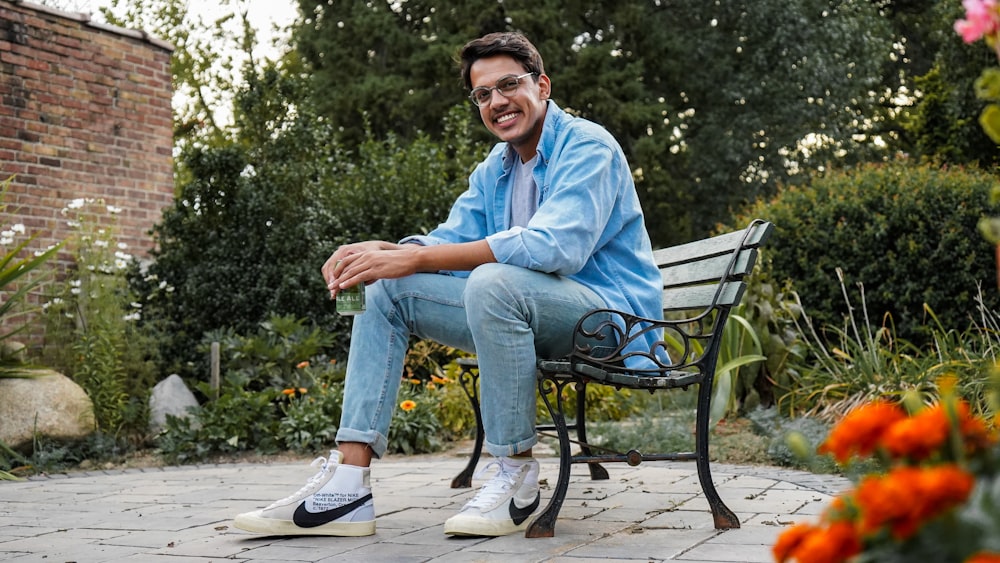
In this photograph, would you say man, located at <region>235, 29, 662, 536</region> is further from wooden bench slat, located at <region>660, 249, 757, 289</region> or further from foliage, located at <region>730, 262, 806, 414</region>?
foliage, located at <region>730, 262, 806, 414</region>

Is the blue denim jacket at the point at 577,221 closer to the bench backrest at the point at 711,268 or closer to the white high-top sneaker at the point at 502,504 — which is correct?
the bench backrest at the point at 711,268

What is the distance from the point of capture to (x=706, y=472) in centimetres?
278

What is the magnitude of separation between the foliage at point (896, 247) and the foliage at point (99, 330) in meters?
4.41

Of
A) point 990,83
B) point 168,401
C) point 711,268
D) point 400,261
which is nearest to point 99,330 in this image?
point 168,401

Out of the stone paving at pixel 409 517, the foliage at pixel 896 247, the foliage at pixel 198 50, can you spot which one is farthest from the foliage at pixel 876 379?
the foliage at pixel 198 50

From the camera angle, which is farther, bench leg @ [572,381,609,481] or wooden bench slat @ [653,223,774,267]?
bench leg @ [572,381,609,481]

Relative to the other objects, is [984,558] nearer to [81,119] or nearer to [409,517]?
[409,517]

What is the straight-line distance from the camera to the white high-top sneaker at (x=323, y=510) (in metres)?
2.71

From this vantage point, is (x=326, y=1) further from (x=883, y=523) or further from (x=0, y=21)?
(x=883, y=523)

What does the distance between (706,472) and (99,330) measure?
436 cm

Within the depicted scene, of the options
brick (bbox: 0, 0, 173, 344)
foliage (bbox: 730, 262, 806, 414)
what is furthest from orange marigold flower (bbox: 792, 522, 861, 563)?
brick (bbox: 0, 0, 173, 344)

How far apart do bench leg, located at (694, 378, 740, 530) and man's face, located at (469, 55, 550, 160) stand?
0.93m

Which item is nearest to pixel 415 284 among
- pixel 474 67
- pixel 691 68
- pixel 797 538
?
pixel 474 67

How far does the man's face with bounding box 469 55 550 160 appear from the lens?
10.0 feet
